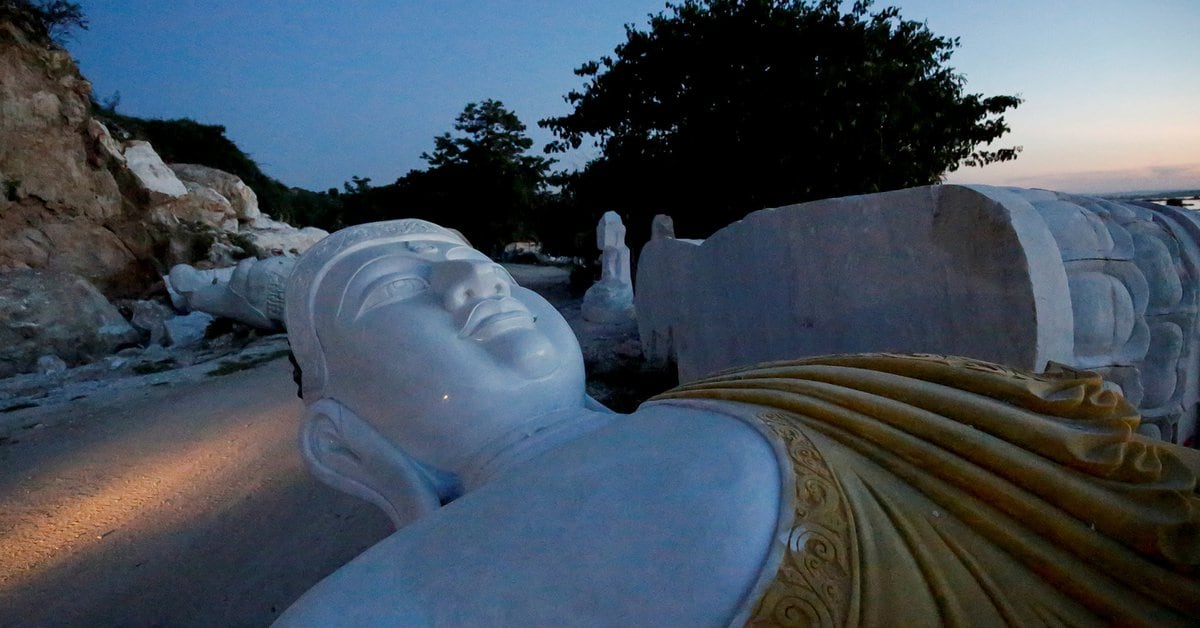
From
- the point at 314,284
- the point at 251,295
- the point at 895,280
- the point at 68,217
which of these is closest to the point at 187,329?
the point at 251,295

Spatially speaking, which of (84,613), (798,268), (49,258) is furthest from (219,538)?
(49,258)

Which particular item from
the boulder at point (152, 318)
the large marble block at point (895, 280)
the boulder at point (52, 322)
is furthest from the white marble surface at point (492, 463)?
the boulder at point (152, 318)

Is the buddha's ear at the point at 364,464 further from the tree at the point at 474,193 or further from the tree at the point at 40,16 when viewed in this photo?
the tree at the point at 474,193

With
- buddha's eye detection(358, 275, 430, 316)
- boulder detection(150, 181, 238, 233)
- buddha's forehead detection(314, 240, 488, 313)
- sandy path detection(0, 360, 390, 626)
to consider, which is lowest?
sandy path detection(0, 360, 390, 626)

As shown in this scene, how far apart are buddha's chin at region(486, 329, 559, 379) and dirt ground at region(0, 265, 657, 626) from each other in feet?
5.57

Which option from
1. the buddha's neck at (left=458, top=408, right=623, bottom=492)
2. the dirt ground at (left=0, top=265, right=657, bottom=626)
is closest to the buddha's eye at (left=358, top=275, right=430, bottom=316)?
the buddha's neck at (left=458, top=408, right=623, bottom=492)

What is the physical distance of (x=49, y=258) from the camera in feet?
30.2

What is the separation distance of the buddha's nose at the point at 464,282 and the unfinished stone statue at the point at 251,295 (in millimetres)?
7712

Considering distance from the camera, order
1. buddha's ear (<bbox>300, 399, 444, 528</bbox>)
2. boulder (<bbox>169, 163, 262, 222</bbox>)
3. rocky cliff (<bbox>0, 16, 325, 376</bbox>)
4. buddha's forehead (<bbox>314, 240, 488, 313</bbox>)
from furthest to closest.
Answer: boulder (<bbox>169, 163, 262, 222</bbox>), rocky cliff (<bbox>0, 16, 325, 376</bbox>), buddha's forehead (<bbox>314, 240, 488, 313</bbox>), buddha's ear (<bbox>300, 399, 444, 528</bbox>)

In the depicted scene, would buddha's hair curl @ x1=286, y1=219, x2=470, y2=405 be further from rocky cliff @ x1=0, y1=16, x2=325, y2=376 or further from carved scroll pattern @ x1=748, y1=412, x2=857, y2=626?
rocky cliff @ x1=0, y1=16, x2=325, y2=376

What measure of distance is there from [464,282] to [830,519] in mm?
1202

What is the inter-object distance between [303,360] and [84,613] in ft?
5.58

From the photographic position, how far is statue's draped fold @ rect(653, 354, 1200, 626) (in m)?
0.84

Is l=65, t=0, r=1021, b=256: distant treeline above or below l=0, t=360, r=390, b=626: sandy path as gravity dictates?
above
